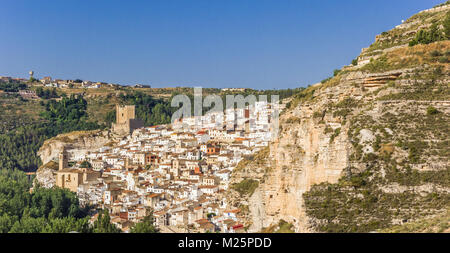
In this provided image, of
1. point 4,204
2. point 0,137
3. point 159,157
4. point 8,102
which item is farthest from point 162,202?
point 8,102

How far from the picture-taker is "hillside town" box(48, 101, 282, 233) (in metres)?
27.0

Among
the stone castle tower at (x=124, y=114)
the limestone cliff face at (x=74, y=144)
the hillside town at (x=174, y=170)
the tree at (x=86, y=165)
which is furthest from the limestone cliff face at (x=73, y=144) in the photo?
the tree at (x=86, y=165)

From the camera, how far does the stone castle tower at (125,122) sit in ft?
207

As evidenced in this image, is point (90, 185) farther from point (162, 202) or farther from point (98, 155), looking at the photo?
point (98, 155)

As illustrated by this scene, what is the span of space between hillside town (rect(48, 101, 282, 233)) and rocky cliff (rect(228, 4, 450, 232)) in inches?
246

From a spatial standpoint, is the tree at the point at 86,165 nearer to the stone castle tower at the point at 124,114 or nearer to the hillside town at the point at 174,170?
the hillside town at the point at 174,170

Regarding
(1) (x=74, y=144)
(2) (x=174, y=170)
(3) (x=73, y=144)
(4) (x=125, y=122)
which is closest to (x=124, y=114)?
(4) (x=125, y=122)

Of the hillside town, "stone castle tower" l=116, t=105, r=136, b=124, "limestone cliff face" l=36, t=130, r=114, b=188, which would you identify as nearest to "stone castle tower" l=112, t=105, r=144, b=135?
"stone castle tower" l=116, t=105, r=136, b=124

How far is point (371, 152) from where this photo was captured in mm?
12492

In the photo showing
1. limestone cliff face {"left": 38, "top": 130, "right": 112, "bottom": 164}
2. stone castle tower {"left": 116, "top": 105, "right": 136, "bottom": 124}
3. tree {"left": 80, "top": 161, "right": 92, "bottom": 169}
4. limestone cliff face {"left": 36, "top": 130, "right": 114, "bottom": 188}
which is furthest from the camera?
stone castle tower {"left": 116, "top": 105, "right": 136, "bottom": 124}

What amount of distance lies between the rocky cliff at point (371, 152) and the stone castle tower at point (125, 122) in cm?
4717

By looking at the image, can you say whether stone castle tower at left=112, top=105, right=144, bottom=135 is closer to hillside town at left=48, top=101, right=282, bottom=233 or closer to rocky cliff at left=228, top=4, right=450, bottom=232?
hillside town at left=48, top=101, right=282, bottom=233

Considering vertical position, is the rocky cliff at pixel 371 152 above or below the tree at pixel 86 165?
above
